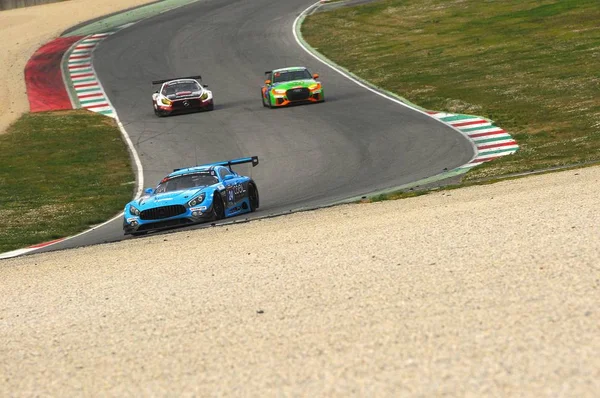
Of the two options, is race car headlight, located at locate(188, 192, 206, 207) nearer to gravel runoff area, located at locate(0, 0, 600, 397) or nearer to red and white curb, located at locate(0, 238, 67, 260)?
red and white curb, located at locate(0, 238, 67, 260)

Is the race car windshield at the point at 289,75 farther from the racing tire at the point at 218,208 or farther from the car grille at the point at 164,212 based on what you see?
the car grille at the point at 164,212

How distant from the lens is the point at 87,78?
142ft

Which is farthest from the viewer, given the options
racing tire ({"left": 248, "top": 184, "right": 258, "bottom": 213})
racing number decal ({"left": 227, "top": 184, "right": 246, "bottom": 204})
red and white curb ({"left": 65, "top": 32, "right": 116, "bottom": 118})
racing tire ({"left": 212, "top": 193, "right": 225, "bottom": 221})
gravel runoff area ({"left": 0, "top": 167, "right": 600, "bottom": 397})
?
red and white curb ({"left": 65, "top": 32, "right": 116, "bottom": 118})

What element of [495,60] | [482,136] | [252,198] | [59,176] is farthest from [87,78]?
[252,198]

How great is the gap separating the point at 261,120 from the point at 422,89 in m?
5.70

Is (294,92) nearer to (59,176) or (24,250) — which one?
(59,176)

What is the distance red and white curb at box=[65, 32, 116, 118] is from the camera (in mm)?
38384

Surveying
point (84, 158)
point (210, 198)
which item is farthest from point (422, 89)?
point (210, 198)

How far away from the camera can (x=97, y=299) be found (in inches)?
452

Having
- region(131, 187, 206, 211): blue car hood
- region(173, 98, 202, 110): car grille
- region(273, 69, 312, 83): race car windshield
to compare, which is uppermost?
region(131, 187, 206, 211): blue car hood

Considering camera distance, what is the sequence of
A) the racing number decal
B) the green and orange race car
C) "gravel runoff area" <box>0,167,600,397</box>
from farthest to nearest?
the green and orange race car
the racing number decal
"gravel runoff area" <box>0,167,600,397</box>

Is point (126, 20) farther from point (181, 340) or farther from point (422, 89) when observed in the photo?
point (181, 340)

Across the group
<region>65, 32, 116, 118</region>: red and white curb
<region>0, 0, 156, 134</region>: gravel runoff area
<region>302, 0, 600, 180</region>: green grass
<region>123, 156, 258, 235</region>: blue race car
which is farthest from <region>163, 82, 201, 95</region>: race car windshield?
<region>123, 156, 258, 235</region>: blue race car

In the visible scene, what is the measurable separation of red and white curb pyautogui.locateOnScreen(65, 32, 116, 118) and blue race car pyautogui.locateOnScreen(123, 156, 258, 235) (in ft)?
53.8
